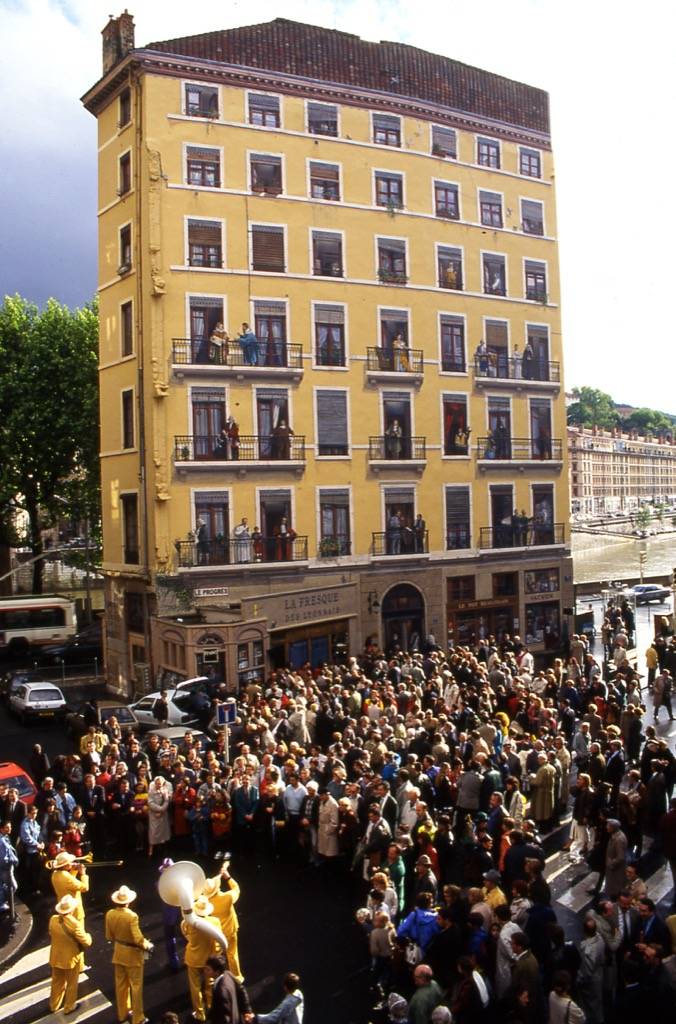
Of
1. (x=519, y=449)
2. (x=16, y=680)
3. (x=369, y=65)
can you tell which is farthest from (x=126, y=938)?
(x=369, y=65)

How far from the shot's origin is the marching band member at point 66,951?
438 inches

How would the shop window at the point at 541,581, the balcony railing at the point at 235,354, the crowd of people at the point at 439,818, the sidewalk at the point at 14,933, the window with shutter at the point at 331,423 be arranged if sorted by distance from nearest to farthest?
the crowd of people at the point at 439,818 → the sidewalk at the point at 14,933 → the balcony railing at the point at 235,354 → the window with shutter at the point at 331,423 → the shop window at the point at 541,581

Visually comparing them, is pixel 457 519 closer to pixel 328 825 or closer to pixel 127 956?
pixel 328 825

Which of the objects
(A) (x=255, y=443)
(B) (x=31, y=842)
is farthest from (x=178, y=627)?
(B) (x=31, y=842)

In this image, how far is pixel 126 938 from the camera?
35.5ft

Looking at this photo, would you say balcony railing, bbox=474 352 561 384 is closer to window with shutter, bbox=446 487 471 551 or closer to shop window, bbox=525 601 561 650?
window with shutter, bbox=446 487 471 551

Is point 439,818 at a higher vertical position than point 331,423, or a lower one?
lower

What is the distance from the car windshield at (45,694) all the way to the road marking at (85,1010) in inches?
704

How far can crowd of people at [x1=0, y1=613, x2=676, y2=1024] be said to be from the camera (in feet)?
32.5

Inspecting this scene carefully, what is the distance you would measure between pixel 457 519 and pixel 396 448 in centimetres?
407

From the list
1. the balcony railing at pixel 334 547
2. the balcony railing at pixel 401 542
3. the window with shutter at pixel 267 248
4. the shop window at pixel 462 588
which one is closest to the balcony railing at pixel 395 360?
the window with shutter at pixel 267 248

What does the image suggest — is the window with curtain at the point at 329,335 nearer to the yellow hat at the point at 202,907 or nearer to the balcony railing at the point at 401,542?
the balcony railing at the point at 401,542

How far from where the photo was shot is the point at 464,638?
3741cm

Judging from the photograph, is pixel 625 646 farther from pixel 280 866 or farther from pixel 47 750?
pixel 47 750
